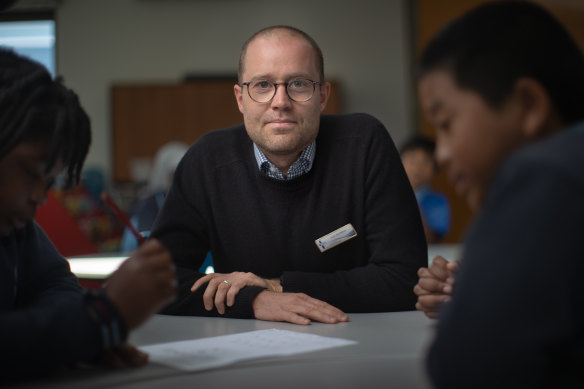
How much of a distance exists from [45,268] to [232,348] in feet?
1.29

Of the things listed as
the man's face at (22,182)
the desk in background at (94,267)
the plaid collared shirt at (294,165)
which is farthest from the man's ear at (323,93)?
the man's face at (22,182)

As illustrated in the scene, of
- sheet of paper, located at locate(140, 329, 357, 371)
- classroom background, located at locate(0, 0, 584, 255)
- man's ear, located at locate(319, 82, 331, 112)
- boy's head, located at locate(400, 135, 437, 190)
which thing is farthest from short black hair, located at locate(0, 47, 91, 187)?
classroom background, located at locate(0, 0, 584, 255)

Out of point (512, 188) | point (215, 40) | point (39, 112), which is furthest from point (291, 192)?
point (215, 40)

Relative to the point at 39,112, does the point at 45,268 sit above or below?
below

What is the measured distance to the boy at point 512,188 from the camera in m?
0.59

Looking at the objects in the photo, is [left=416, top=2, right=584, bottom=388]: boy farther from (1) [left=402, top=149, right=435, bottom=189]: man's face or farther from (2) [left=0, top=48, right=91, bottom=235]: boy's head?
(1) [left=402, top=149, right=435, bottom=189]: man's face

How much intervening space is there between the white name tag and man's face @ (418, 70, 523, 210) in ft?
2.88

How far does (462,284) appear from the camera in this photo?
0.65 metres

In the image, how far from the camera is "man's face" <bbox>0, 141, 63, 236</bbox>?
0.91 meters

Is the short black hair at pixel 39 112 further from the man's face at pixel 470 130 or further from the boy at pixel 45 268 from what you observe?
the man's face at pixel 470 130

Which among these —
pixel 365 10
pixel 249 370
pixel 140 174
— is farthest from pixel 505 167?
pixel 365 10

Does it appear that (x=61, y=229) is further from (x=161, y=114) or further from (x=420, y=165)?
(x=161, y=114)

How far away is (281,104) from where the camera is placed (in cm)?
166

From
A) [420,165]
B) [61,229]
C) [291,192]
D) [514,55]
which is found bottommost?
[61,229]
